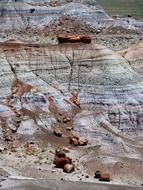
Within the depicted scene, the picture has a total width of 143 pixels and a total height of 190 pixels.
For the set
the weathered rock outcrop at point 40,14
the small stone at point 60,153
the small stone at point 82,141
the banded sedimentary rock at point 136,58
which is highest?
the banded sedimentary rock at point 136,58

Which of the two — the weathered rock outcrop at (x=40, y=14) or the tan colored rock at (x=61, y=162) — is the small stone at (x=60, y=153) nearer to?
the tan colored rock at (x=61, y=162)

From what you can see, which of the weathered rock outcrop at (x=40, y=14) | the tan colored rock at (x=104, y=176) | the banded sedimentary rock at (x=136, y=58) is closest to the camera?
the tan colored rock at (x=104, y=176)

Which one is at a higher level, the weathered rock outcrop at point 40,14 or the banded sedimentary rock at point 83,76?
the banded sedimentary rock at point 83,76

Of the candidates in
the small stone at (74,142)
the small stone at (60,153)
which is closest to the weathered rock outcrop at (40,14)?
the small stone at (74,142)

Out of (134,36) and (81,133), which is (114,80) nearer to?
(81,133)

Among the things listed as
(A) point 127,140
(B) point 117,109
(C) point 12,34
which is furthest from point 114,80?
(C) point 12,34

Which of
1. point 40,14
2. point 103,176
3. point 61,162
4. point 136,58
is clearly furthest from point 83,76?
point 40,14

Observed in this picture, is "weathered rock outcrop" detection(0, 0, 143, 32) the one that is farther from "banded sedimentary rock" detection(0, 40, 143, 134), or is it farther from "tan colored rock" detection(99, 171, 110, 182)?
"tan colored rock" detection(99, 171, 110, 182)

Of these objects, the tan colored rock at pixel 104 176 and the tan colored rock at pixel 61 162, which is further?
the tan colored rock at pixel 61 162

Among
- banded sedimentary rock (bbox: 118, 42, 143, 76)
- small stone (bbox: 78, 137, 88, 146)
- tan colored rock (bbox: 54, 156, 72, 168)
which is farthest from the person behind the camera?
banded sedimentary rock (bbox: 118, 42, 143, 76)

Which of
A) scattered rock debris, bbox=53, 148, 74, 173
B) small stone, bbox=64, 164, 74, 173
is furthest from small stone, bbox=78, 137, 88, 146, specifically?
small stone, bbox=64, 164, 74, 173

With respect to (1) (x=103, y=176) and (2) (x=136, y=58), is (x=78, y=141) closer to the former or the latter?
(1) (x=103, y=176)
